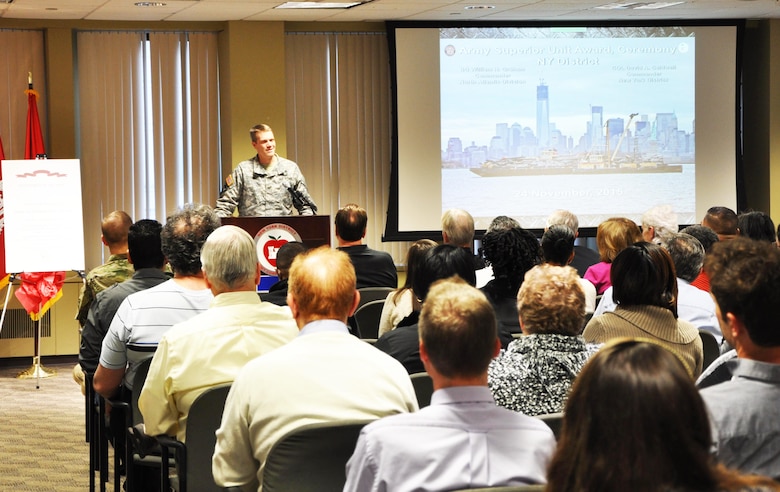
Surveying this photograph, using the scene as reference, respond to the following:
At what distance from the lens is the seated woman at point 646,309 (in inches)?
140

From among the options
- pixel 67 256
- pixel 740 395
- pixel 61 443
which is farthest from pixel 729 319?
pixel 67 256

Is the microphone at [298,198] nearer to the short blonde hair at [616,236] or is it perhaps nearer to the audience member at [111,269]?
the audience member at [111,269]

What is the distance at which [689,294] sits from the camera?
14.6 feet

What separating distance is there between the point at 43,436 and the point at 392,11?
486 centimetres

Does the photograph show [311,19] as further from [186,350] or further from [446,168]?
[186,350]

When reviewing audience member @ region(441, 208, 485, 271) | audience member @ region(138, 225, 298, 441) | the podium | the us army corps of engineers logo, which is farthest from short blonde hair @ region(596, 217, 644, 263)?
audience member @ region(138, 225, 298, 441)

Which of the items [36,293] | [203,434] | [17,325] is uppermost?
[203,434]

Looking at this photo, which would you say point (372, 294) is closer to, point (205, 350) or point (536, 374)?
point (205, 350)

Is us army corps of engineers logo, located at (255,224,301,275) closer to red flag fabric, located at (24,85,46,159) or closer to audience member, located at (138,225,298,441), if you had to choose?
red flag fabric, located at (24,85,46,159)

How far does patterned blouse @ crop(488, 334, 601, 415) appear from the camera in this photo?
284 cm

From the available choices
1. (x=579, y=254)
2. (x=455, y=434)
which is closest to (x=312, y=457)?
(x=455, y=434)

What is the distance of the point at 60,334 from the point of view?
29.7ft

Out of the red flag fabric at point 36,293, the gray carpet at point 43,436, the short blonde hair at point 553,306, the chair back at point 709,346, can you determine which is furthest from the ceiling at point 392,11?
the short blonde hair at point 553,306

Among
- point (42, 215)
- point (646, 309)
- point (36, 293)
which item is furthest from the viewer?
point (36, 293)
